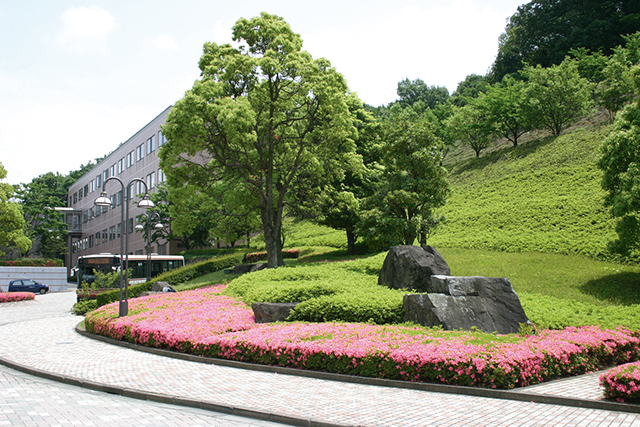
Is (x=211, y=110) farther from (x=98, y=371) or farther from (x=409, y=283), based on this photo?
(x=98, y=371)

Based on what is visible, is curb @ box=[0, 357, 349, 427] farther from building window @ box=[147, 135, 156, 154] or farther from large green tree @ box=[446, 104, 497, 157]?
building window @ box=[147, 135, 156, 154]

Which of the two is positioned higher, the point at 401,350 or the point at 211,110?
the point at 211,110

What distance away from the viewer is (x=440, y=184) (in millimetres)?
25422

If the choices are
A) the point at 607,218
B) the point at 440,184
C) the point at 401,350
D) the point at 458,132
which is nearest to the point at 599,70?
the point at 458,132

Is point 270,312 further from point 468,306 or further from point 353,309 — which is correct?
point 468,306

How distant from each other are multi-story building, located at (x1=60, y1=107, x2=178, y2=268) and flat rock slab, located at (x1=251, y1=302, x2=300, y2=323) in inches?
1346

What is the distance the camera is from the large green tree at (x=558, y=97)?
48.2 meters

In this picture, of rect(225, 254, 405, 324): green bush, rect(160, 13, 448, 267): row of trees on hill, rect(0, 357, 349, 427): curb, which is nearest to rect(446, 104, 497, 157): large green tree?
rect(160, 13, 448, 267): row of trees on hill

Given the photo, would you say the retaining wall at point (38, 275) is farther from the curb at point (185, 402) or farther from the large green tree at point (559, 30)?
the large green tree at point (559, 30)

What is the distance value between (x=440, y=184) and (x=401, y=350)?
17.7m

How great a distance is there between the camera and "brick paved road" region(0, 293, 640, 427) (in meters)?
6.27

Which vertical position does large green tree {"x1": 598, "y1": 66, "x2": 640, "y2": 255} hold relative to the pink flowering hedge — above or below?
above

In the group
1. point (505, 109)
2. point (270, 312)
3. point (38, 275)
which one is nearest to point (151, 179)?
point (38, 275)

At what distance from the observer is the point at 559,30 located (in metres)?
68.9
